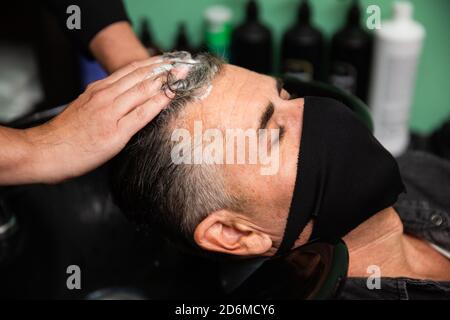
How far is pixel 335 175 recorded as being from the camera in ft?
3.34

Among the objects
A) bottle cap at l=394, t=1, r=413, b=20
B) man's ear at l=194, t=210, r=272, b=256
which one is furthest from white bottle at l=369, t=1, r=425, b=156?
man's ear at l=194, t=210, r=272, b=256

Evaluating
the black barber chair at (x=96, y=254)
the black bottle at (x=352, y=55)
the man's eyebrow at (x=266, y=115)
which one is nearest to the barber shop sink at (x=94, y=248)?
the black barber chair at (x=96, y=254)

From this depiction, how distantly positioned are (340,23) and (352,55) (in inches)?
5.0

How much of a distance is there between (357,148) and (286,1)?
98 cm

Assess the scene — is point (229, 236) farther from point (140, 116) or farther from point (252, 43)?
point (252, 43)

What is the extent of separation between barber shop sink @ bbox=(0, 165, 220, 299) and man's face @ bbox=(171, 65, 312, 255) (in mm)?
227

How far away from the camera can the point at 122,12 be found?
4.31 feet

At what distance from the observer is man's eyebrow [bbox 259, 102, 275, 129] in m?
1.00

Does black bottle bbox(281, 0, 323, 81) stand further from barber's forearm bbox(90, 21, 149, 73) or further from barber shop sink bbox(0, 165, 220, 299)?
barber shop sink bbox(0, 165, 220, 299)

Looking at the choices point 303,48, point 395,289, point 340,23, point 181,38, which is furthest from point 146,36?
point 395,289

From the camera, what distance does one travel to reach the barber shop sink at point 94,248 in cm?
120

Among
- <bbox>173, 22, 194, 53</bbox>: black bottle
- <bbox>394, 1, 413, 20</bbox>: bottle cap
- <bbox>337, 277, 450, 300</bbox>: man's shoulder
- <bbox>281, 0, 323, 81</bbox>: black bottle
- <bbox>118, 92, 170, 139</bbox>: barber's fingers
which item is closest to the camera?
<bbox>118, 92, 170, 139</bbox>: barber's fingers
